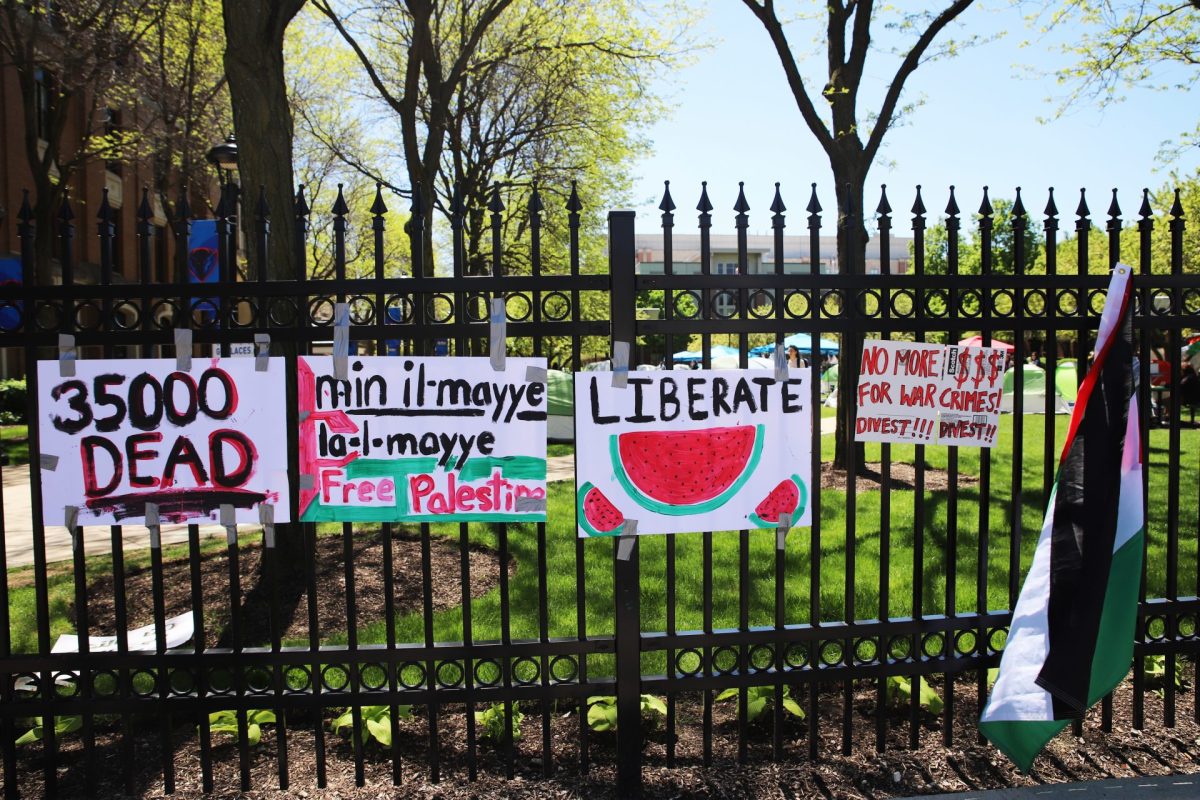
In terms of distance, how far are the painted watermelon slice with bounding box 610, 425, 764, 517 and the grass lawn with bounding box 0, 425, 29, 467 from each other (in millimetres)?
13680

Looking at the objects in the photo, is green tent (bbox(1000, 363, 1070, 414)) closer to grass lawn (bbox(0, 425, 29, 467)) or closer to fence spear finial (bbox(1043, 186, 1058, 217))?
fence spear finial (bbox(1043, 186, 1058, 217))

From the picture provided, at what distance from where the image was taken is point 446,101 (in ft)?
38.9

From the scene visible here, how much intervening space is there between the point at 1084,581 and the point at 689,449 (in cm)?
158

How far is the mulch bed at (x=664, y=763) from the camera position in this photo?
3.48 meters

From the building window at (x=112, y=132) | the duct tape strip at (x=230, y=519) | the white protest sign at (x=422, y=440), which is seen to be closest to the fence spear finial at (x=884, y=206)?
the white protest sign at (x=422, y=440)

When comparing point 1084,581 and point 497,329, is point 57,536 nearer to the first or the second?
point 497,329

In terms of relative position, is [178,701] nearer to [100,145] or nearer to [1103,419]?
[1103,419]

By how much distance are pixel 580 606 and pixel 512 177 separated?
67.7ft


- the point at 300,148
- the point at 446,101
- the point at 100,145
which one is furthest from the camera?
the point at 300,148

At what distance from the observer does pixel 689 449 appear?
348cm

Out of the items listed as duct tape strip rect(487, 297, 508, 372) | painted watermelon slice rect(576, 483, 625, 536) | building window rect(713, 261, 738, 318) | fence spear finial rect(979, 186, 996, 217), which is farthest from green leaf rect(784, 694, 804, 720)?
fence spear finial rect(979, 186, 996, 217)

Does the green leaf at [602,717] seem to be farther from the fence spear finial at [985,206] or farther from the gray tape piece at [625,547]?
the fence spear finial at [985,206]

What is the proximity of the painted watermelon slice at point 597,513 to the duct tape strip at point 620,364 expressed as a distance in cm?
43

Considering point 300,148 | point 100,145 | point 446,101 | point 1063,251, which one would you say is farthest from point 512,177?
point 1063,251
